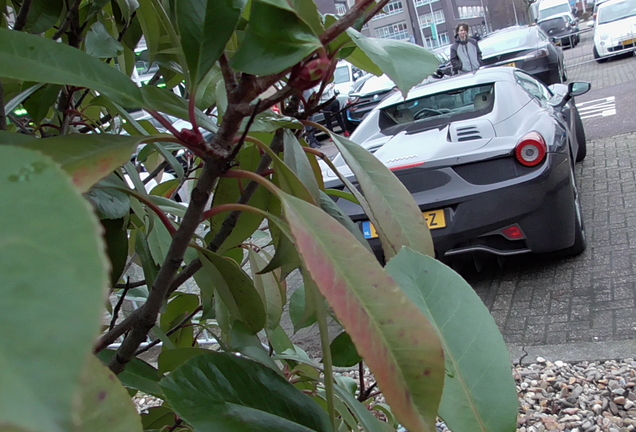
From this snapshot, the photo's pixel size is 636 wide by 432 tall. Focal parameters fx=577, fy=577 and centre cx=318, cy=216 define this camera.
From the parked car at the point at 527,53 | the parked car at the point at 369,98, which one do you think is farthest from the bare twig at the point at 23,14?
the parked car at the point at 527,53

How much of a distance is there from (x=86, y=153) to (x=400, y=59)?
334 mm

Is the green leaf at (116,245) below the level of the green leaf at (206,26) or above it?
below

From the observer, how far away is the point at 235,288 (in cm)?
81

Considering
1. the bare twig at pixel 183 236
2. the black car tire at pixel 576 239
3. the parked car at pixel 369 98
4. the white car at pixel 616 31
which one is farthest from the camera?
the white car at pixel 616 31

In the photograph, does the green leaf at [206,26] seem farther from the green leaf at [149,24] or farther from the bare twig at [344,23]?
the green leaf at [149,24]

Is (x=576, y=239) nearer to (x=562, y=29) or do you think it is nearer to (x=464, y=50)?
(x=464, y=50)

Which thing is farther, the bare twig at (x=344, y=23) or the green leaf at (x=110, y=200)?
the green leaf at (x=110, y=200)

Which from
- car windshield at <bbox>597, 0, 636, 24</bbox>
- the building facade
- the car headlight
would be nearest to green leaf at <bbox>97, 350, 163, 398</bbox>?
the car headlight

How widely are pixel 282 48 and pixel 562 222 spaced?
154 inches

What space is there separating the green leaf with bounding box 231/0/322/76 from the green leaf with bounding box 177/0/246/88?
50mm

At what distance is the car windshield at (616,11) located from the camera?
56.3 ft

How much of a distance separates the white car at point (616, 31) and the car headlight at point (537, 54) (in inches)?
218

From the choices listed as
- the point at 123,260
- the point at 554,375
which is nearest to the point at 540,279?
the point at 554,375

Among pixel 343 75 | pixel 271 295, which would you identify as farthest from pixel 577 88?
pixel 343 75
